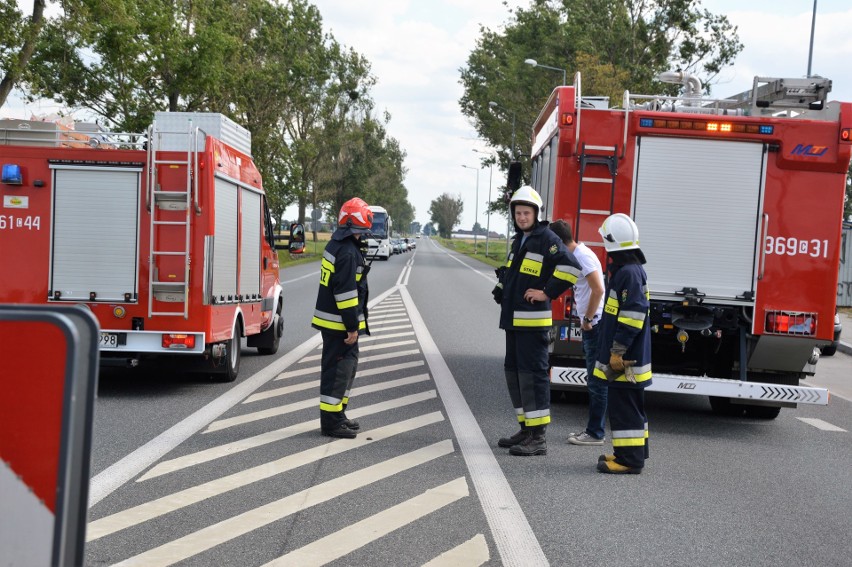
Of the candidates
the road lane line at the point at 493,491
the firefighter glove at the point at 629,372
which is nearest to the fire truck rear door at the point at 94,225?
the road lane line at the point at 493,491

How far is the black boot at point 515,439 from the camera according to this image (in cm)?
757

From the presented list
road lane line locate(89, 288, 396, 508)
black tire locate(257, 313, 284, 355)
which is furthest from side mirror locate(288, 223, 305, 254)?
road lane line locate(89, 288, 396, 508)

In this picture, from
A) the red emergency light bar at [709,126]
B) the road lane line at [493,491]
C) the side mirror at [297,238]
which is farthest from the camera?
the side mirror at [297,238]

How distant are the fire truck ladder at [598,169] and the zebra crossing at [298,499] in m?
2.26

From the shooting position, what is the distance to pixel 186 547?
4957 mm

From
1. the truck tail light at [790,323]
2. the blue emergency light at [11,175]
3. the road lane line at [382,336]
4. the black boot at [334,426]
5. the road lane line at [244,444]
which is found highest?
the blue emergency light at [11,175]

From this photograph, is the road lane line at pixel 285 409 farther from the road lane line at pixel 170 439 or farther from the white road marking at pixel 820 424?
the white road marking at pixel 820 424

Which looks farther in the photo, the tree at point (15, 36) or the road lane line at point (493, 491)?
the tree at point (15, 36)

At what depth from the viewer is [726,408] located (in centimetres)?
1012

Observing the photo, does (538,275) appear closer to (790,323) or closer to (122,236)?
(790,323)

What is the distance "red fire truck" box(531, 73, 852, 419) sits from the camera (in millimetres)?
8727

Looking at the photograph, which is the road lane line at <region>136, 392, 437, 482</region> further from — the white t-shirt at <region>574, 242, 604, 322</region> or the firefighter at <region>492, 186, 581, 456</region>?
the white t-shirt at <region>574, 242, 604, 322</region>

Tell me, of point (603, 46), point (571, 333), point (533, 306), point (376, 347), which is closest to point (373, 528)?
point (533, 306)

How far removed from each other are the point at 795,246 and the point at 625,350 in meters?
2.57
